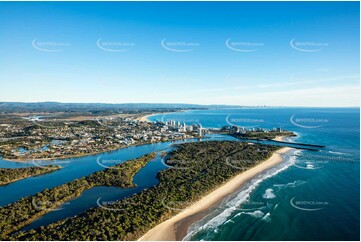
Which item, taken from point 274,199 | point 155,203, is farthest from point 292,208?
point 155,203

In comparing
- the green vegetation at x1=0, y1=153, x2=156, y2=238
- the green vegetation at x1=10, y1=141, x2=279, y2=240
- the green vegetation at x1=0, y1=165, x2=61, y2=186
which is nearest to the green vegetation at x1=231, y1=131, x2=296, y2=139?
the green vegetation at x1=10, y1=141, x2=279, y2=240

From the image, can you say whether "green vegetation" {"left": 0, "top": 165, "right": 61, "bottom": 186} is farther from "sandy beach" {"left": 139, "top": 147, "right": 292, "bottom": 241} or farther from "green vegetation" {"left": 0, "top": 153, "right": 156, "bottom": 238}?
"sandy beach" {"left": 139, "top": 147, "right": 292, "bottom": 241}

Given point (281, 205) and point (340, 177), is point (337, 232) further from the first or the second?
point (340, 177)

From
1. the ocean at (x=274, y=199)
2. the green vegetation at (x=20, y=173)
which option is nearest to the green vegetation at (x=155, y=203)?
the ocean at (x=274, y=199)

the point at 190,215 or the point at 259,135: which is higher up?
the point at 259,135

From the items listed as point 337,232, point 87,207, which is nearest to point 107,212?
point 87,207

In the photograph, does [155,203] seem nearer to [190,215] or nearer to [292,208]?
[190,215]
